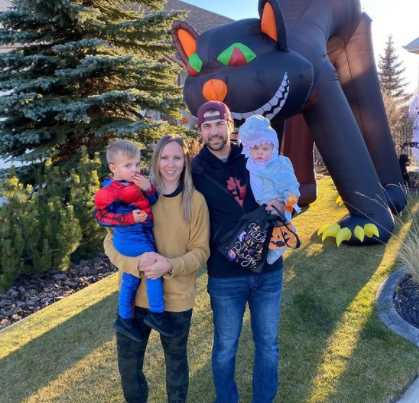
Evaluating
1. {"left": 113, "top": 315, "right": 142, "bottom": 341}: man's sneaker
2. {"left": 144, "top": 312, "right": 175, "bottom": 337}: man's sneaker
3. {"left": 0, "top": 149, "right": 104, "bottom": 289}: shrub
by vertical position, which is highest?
{"left": 144, "top": 312, "right": 175, "bottom": 337}: man's sneaker

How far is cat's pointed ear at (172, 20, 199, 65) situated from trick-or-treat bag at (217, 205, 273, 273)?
7.19 ft

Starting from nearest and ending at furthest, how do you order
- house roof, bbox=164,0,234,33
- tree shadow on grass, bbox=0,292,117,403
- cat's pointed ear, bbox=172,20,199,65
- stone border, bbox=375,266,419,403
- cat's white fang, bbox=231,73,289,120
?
1. stone border, bbox=375,266,419,403
2. tree shadow on grass, bbox=0,292,117,403
3. cat's white fang, bbox=231,73,289,120
4. cat's pointed ear, bbox=172,20,199,65
5. house roof, bbox=164,0,234,33

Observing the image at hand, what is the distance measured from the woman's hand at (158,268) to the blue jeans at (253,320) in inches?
11.4

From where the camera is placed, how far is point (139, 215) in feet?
5.84

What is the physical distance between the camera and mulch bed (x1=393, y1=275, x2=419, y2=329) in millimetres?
3187

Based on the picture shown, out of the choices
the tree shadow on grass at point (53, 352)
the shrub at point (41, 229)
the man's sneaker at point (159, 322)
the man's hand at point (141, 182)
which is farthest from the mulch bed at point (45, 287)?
the man's hand at point (141, 182)

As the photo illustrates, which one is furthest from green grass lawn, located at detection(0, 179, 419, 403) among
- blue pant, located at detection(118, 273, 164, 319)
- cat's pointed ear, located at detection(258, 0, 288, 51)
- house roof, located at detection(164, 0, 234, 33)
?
house roof, located at detection(164, 0, 234, 33)

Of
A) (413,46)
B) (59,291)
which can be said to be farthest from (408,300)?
(413,46)

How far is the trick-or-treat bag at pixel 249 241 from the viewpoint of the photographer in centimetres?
181

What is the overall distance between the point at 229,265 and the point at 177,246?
0.91ft

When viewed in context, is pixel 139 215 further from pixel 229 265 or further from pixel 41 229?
pixel 41 229

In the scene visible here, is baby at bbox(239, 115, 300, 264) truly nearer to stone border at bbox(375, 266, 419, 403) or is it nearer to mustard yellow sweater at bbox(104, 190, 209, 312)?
mustard yellow sweater at bbox(104, 190, 209, 312)

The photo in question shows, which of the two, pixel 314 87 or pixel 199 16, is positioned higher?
pixel 199 16

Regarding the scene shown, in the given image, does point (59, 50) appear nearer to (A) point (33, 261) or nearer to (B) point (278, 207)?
(A) point (33, 261)
